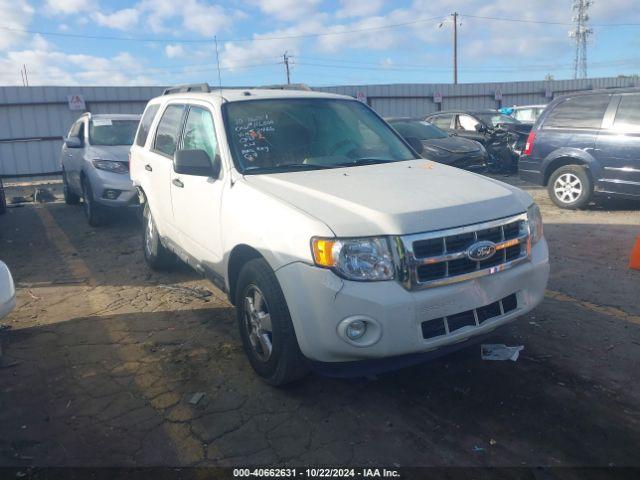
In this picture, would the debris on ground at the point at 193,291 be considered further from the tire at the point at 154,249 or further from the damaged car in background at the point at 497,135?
the damaged car in background at the point at 497,135

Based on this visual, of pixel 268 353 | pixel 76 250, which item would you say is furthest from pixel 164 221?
pixel 76 250

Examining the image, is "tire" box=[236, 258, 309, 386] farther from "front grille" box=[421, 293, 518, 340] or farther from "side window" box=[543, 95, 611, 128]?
"side window" box=[543, 95, 611, 128]

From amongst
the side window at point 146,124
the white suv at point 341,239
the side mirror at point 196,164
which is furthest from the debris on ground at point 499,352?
the side window at point 146,124

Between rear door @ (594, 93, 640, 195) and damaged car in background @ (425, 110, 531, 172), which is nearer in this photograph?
rear door @ (594, 93, 640, 195)

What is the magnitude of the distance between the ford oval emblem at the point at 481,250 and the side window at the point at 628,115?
6283mm

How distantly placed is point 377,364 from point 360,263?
23.1 inches

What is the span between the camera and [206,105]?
441cm

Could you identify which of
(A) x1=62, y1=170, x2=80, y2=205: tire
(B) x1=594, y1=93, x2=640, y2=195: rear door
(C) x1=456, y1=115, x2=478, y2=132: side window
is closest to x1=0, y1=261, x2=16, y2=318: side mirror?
(A) x1=62, y1=170, x2=80, y2=205: tire

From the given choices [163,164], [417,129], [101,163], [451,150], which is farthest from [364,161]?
[417,129]

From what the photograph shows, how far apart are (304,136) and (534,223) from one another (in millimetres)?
1855

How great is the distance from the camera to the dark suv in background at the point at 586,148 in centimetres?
796

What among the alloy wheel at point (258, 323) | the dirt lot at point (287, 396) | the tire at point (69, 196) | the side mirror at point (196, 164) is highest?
the side mirror at point (196, 164)

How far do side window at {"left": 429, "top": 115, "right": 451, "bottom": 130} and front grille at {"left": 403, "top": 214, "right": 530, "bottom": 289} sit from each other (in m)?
11.5

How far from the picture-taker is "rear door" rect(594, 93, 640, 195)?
25.8ft
